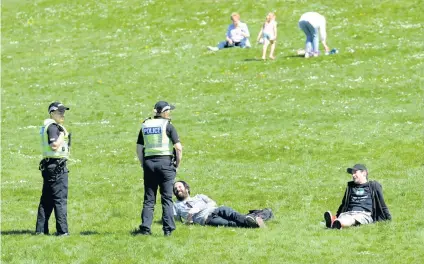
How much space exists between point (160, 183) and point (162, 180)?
0.12m

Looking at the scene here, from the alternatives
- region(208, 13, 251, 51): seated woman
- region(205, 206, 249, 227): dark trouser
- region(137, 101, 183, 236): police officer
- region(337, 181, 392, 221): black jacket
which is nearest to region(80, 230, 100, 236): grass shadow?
region(137, 101, 183, 236): police officer

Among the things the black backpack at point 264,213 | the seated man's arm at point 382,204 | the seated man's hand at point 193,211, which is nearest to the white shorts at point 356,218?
the seated man's arm at point 382,204

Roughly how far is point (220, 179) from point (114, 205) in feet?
15.1

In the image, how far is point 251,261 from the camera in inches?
683

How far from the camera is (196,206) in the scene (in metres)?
21.3

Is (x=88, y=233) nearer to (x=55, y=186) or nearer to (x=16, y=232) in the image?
(x=55, y=186)

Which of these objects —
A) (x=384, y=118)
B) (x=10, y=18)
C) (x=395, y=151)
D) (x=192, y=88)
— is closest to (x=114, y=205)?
(x=395, y=151)

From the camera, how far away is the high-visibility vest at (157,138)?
18.6 meters

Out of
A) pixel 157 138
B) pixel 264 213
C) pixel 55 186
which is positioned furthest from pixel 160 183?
pixel 264 213

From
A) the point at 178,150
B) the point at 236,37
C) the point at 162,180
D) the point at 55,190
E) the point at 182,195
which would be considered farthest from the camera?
the point at 236,37

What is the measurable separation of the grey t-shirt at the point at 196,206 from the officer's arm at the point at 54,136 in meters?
3.86

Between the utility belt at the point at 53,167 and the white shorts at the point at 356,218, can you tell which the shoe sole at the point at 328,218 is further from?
the utility belt at the point at 53,167

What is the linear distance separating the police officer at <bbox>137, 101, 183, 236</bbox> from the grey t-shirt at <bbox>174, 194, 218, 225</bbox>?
2.11 metres

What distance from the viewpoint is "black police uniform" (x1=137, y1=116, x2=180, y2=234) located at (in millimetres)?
18578
